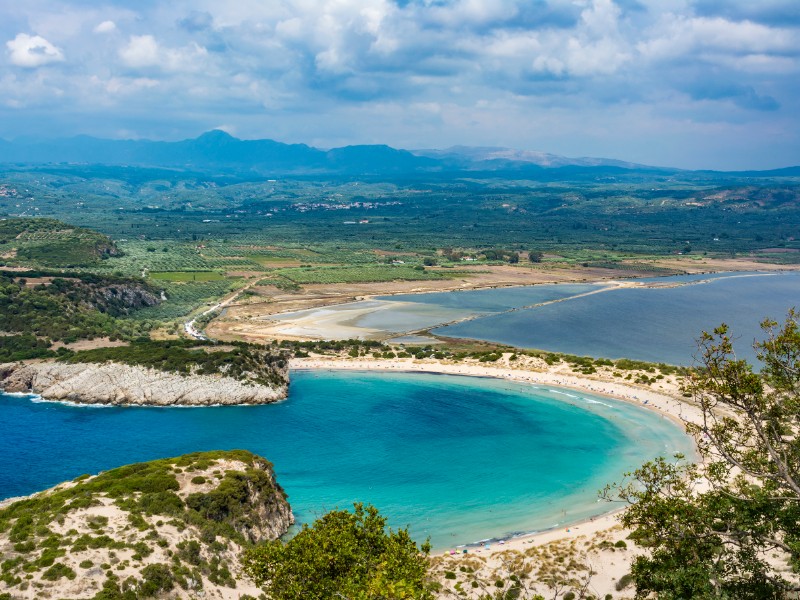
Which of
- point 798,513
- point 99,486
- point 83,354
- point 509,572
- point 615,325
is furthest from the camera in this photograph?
point 615,325

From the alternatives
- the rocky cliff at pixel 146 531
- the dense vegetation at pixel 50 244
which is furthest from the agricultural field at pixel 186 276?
the rocky cliff at pixel 146 531

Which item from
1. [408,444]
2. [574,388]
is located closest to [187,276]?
[574,388]

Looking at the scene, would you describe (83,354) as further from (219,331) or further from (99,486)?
(99,486)

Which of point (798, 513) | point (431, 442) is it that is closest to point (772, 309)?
point (431, 442)

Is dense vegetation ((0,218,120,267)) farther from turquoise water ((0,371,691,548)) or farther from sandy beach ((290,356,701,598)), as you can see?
sandy beach ((290,356,701,598))

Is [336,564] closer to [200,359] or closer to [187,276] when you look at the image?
[200,359]

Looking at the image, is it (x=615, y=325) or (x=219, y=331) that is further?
(x=615, y=325)

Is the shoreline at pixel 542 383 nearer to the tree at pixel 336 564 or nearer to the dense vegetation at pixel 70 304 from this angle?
the tree at pixel 336 564
